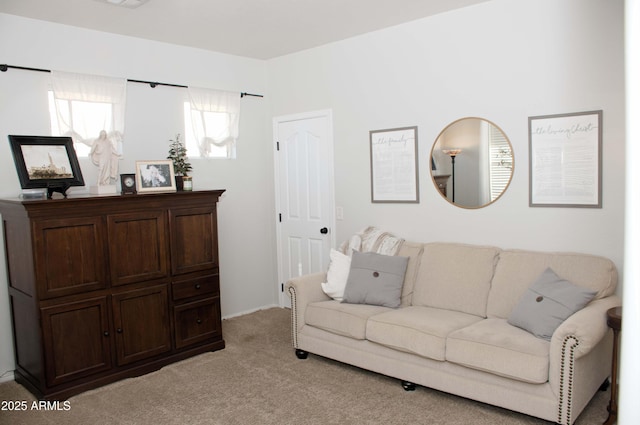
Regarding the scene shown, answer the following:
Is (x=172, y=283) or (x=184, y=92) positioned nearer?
(x=172, y=283)

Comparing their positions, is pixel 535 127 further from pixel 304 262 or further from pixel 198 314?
pixel 198 314

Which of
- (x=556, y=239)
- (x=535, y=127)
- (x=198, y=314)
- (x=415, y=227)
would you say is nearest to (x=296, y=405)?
(x=198, y=314)

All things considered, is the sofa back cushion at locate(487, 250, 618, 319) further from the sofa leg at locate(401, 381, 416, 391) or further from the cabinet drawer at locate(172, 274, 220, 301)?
the cabinet drawer at locate(172, 274, 220, 301)

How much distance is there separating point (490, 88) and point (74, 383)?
12.3 ft

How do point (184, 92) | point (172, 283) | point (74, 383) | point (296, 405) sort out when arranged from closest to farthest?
point (296, 405), point (74, 383), point (172, 283), point (184, 92)

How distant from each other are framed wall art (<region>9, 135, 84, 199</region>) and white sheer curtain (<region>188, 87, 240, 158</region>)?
1.33 m

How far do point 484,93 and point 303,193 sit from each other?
216cm

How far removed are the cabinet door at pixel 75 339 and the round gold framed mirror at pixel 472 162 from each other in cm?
284

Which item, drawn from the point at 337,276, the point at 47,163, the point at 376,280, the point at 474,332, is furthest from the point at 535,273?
the point at 47,163

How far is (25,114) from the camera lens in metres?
3.89

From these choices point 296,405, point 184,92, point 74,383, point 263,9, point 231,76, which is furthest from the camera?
point 231,76

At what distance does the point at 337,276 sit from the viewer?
4148 millimetres

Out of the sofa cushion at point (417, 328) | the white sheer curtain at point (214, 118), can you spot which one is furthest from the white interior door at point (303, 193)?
the sofa cushion at point (417, 328)

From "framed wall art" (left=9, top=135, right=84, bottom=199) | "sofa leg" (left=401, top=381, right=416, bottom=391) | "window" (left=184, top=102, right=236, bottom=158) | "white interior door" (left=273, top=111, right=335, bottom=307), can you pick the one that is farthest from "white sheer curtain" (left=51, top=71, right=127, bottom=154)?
"sofa leg" (left=401, top=381, right=416, bottom=391)
